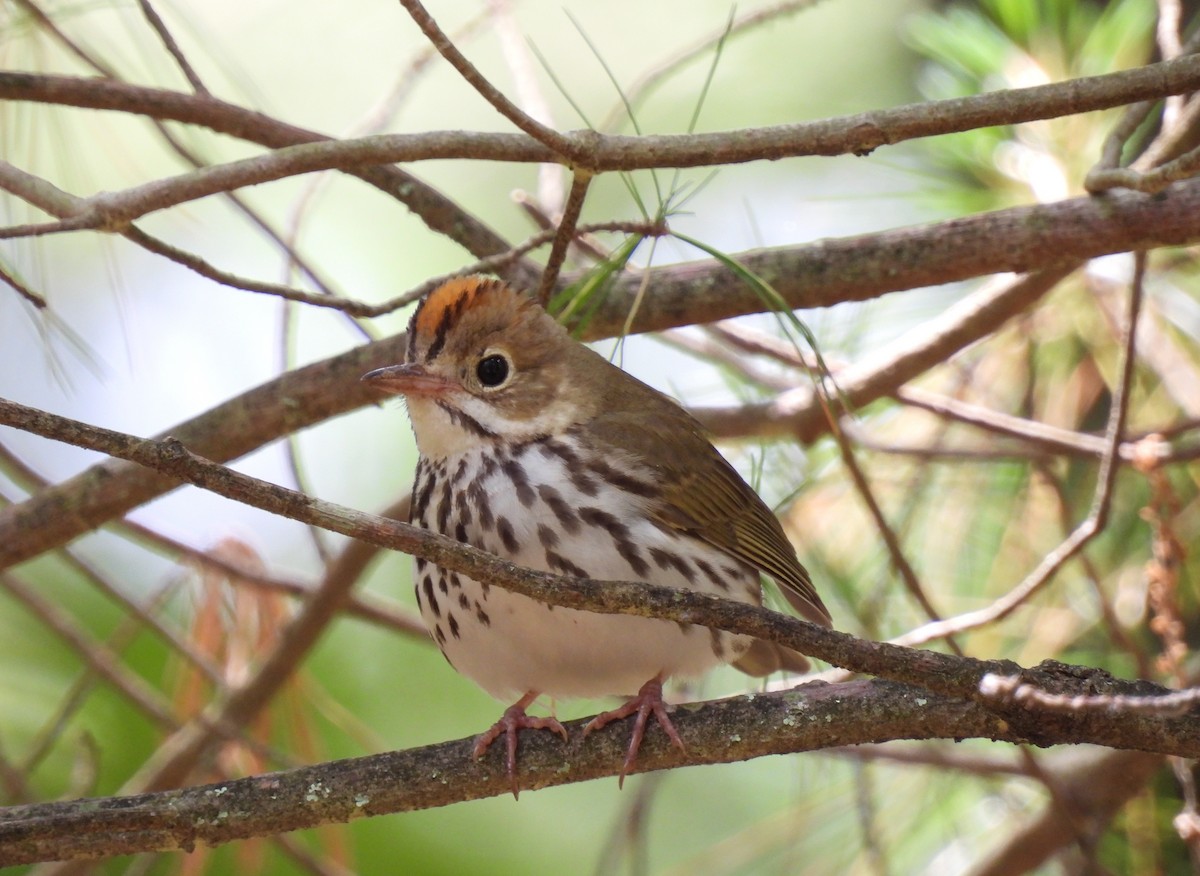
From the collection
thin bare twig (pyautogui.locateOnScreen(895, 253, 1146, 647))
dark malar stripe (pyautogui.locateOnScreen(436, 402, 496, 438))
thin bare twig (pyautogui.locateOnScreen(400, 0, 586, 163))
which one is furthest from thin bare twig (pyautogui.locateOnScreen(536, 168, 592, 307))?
thin bare twig (pyautogui.locateOnScreen(895, 253, 1146, 647))

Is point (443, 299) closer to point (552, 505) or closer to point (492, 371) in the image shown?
point (492, 371)

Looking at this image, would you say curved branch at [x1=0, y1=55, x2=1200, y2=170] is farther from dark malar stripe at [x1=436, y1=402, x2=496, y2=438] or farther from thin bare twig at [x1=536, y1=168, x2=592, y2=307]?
dark malar stripe at [x1=436, y1=402, x2=496, y2=438]

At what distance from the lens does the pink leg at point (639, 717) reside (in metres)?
2.32

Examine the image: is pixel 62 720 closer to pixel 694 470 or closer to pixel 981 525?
pixel 694 470

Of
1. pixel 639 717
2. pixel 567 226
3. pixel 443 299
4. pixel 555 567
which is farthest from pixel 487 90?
pixel 639 717

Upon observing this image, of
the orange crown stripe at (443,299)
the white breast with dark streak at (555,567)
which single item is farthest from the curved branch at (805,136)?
the white breast with dark streak at (555,567)

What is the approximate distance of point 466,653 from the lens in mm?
2689

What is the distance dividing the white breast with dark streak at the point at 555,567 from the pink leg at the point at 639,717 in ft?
0.56

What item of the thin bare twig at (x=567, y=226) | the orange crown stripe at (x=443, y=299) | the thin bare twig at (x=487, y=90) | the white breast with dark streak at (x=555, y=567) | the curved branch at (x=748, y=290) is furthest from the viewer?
the orange crown stripe at (x=443, y=299)

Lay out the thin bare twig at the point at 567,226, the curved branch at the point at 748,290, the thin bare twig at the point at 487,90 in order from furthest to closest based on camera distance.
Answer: the curved branch at the point at 748,290, the thin bare twig at the point at 567,226, the thin bare twig at the point at 487,90

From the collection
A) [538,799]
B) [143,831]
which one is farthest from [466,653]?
[538,799]

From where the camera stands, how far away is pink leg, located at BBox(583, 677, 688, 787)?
232 centimetres

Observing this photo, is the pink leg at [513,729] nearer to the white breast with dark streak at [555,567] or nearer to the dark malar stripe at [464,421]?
the white breast with dark streak at [555,567]

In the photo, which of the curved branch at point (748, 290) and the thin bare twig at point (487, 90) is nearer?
the thin bare twig at point (487, 90)
